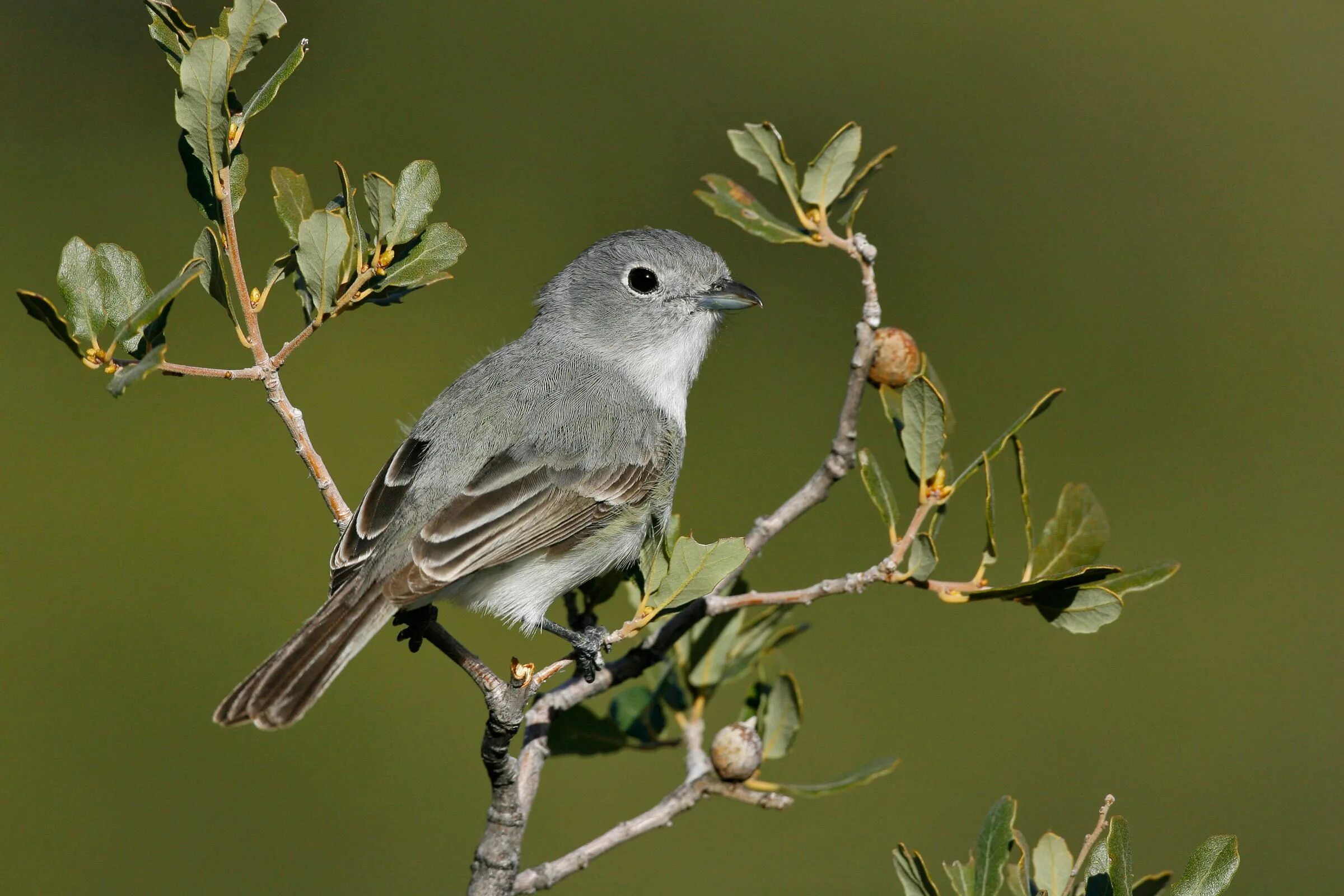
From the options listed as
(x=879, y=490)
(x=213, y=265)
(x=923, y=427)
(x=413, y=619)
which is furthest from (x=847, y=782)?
(x=213, y=265)

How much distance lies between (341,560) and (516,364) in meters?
0.72

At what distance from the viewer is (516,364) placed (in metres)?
2.74

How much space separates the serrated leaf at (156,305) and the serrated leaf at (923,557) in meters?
1.12

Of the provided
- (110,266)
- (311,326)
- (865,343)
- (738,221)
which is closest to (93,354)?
(110,266)

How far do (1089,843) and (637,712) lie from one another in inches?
38.3

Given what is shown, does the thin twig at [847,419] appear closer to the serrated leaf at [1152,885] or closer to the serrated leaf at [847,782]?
the serrated leaf at [847,782]

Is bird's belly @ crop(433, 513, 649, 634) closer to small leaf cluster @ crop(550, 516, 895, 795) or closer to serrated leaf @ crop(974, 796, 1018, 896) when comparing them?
small leaf cluster @ crop(550, 516, 895, 795)

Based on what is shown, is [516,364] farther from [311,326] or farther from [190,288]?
[190,288]

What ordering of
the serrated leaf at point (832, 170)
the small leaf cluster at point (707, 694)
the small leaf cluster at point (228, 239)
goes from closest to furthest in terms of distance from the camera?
the small leaf cluster at point (228, 239), the serrated leaf at point (832, 170), the small leaf cluster at point (707, 694)

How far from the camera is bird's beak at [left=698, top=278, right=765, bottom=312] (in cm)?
298

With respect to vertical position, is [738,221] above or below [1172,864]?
above

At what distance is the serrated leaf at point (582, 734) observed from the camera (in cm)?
218

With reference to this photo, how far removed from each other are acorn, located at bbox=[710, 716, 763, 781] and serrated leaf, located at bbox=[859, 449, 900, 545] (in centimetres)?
43

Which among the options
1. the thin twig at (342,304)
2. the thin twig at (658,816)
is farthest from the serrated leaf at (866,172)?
the thin twig at (658,816)
